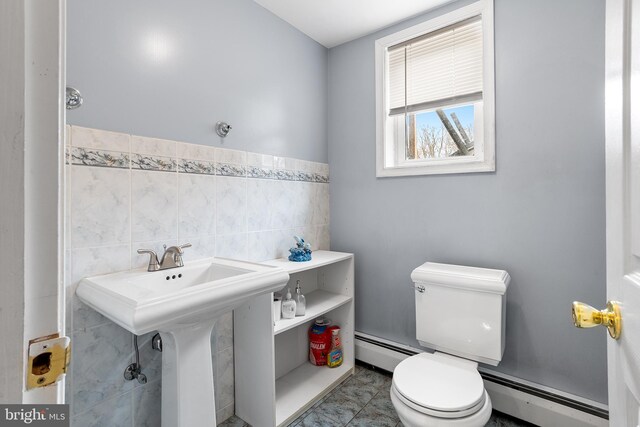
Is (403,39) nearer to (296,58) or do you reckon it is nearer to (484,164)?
(296,58)

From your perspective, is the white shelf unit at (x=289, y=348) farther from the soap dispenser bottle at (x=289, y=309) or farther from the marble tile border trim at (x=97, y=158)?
the marble tile border trim at (x=97, y=158)

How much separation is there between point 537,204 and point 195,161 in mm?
1739

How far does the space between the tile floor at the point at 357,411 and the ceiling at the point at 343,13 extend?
7.65 feet

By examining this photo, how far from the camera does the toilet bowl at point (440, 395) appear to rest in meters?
1.14

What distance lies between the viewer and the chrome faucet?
50.4 inches

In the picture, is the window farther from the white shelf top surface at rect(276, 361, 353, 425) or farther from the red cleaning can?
the white shelf top surface at rect(276, 361, 353, 425)

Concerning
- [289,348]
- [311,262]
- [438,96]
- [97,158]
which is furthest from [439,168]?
[97,158]

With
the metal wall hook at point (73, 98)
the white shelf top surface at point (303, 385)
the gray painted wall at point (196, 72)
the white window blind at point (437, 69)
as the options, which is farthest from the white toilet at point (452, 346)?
the metal wall hook at point (73, 98)

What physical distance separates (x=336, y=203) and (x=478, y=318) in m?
1.20

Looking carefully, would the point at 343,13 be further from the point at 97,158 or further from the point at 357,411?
the point at 357,411

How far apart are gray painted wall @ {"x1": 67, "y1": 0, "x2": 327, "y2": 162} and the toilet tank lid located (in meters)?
1.11

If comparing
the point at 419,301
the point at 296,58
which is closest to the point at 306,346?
the point at 419,301

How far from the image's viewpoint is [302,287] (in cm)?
207

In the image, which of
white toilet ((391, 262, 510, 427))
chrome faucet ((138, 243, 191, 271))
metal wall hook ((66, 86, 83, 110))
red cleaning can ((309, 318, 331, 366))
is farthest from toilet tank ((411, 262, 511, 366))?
metal wall hook ((66, 86, 83, 110))
